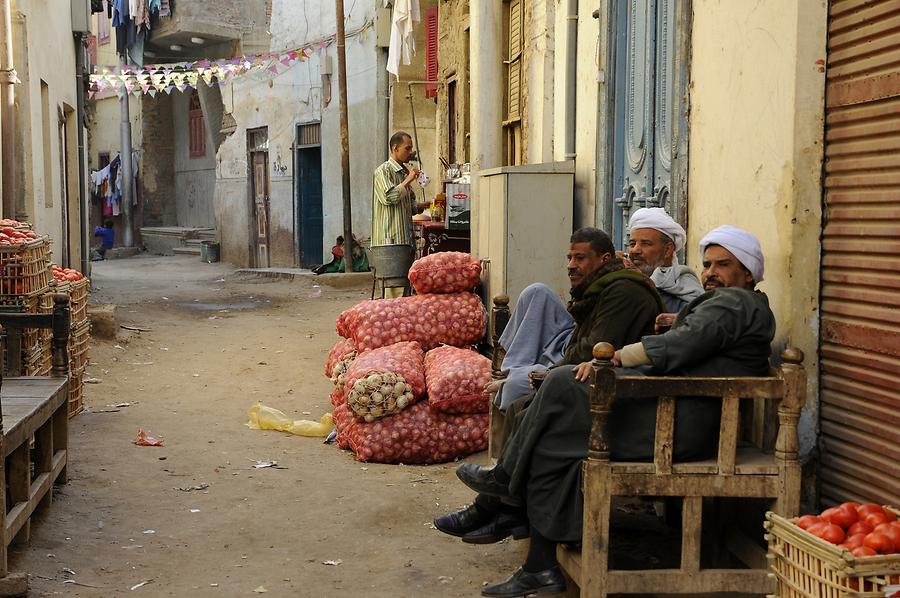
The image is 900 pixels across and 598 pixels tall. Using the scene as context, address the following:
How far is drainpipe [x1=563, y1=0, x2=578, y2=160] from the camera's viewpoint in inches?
293

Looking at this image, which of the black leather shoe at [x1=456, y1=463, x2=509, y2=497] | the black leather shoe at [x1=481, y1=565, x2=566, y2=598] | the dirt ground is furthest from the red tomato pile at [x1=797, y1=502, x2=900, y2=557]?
the dirt ground

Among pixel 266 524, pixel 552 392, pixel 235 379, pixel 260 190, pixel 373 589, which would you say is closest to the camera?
pixel 552 392

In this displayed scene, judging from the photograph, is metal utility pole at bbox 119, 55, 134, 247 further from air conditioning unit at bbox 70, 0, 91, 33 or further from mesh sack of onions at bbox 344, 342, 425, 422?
mesh sack of onions at bbox 344, 342, 425, 422

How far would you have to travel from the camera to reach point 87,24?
47.0 feet

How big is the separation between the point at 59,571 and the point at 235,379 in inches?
189

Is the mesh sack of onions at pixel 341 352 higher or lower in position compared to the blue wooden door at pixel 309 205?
lower

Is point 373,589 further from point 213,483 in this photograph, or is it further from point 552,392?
point 213,483

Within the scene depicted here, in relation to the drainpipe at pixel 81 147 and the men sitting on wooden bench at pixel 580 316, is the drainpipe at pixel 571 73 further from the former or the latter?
the drainpipe at pixel 81 147

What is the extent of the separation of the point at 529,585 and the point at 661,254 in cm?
168

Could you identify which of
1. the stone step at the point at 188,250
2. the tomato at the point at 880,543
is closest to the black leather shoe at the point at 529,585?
the tomato at the point at 880,543

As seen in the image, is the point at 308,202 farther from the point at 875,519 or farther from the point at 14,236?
the point at 875,519

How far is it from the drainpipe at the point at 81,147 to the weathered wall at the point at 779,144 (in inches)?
453

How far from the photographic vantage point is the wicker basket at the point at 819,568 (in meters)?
2.73

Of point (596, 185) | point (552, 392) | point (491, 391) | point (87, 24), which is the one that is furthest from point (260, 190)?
point (552, 392)
